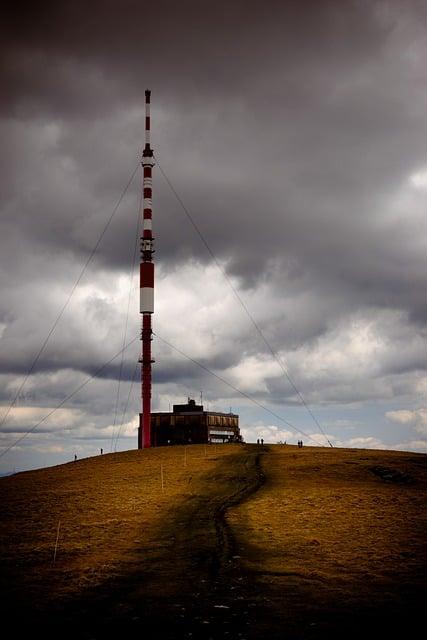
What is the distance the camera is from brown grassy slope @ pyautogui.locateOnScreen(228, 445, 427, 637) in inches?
615

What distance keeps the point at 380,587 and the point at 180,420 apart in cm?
5969

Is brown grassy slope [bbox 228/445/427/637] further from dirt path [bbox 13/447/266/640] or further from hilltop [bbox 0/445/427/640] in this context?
dirt path [bbox 13/447/266/640]

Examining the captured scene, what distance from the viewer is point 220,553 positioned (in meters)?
20.7

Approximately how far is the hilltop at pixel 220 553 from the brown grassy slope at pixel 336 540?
71 mm

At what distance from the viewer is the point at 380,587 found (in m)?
17.0

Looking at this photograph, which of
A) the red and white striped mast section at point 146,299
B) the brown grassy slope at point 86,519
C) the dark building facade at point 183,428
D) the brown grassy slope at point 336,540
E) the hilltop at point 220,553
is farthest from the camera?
the dark building facade at point 183,428

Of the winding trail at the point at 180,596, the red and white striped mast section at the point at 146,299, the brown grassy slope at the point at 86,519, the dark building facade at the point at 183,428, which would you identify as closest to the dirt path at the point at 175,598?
the winding trail at the point at 180,596

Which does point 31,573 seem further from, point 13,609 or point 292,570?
point 292,570

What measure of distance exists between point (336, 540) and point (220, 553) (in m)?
5.53

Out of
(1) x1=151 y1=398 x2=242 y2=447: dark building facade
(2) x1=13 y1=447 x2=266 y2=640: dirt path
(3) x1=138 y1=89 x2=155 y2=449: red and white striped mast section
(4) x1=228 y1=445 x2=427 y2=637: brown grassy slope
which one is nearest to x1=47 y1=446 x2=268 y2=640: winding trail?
(2) x1=13 y1=447 x2=266 y2=640: dirt path

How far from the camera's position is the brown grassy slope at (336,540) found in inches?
615

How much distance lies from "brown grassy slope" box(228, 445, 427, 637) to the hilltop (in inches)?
2.8

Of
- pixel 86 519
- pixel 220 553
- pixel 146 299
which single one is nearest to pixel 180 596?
pixel 220 553

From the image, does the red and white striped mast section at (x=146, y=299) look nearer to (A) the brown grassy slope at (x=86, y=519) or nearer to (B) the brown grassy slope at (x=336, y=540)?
(A) the brown grassy slope at (x=86, y=519)
